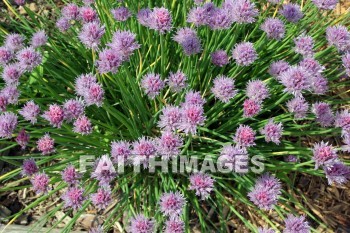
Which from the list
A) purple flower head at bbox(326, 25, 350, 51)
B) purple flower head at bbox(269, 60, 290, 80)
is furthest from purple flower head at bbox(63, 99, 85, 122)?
purple flower head at bbox(326, 25, 350, 51)

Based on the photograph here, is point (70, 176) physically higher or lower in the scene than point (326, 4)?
lower

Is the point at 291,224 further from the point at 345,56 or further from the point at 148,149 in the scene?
the point at 345,56

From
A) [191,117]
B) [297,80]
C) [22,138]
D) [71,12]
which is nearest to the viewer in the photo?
[191,117]

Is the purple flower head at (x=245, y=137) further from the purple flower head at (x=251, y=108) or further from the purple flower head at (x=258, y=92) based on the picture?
the purple flower head at (x=258, y=92)

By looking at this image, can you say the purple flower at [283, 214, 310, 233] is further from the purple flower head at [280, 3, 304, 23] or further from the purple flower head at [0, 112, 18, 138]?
the purple flower head at [0, 112, 18, 138]

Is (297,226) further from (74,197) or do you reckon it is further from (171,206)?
(74,197)

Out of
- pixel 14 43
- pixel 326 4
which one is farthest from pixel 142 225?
pixel 326 4

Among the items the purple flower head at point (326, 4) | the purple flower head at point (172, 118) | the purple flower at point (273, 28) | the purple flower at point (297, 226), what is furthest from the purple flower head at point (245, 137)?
the purple flower head at point (326, 4)

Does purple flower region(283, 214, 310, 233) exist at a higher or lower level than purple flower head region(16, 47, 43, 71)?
lower
